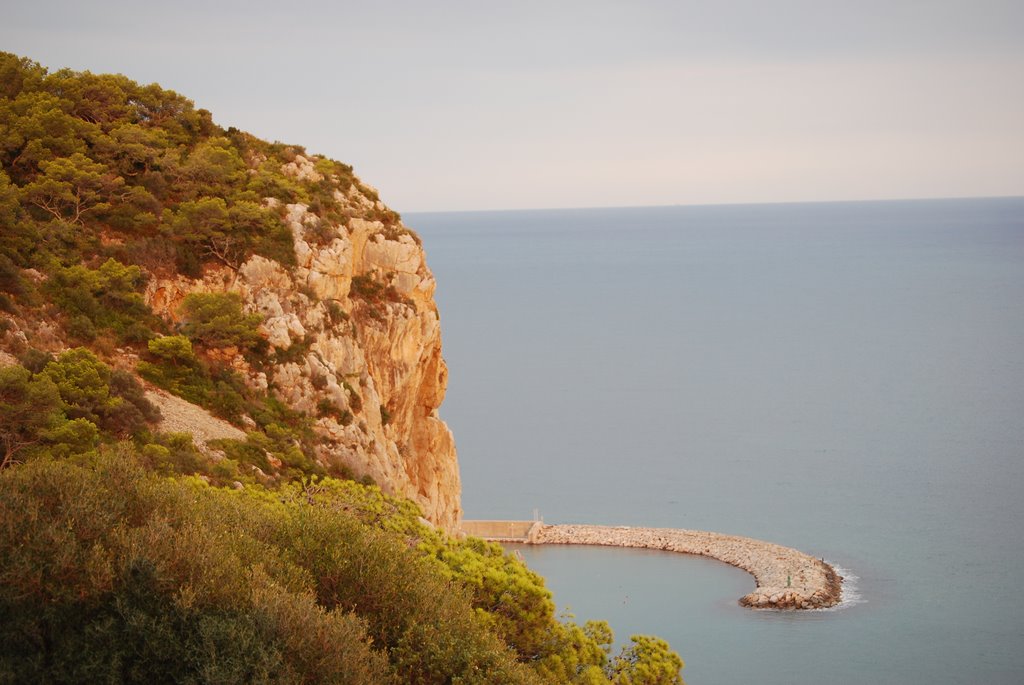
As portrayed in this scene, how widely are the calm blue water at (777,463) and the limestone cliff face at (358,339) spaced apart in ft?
61.3

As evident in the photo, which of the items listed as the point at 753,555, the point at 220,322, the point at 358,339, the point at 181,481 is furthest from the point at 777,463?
the point at 181,481

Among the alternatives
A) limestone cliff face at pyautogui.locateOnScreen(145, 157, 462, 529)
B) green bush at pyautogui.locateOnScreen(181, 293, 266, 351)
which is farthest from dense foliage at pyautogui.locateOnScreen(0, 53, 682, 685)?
limestone cliff face at pyautogui.locateOnScreen(145, 157, 462, 529)

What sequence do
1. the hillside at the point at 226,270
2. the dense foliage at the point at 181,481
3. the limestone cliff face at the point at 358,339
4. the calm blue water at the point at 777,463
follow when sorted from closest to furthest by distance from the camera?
the dense foliage at the point at 181,481 → the hillside at the point at 226,270 → the limestone cliff face at the point at 358,339 → the calm blue water at the point at 777,463

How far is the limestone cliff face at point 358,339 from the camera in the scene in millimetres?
33156

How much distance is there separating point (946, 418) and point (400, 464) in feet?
237

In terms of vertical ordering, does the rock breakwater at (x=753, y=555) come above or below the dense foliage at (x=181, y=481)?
below

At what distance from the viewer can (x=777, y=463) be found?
84.9m

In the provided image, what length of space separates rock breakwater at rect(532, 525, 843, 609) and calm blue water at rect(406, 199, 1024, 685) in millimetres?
1067

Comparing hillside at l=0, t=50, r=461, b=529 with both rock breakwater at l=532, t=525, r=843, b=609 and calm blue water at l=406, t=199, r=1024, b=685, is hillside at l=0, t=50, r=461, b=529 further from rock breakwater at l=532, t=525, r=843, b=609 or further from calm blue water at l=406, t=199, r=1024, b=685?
rock breakwater at l=532, t=525, r=843, b=609

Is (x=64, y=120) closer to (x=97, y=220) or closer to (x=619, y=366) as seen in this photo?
(x=97, y=220)

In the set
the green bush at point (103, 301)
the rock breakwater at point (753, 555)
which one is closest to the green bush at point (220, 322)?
the green bush at point (103, 301)

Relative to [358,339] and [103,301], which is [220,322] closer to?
[103,301]

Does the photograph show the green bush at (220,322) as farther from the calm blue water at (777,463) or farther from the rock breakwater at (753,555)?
the rock breakwater at (753,555)

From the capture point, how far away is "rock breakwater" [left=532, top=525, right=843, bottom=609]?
57.4 metres
